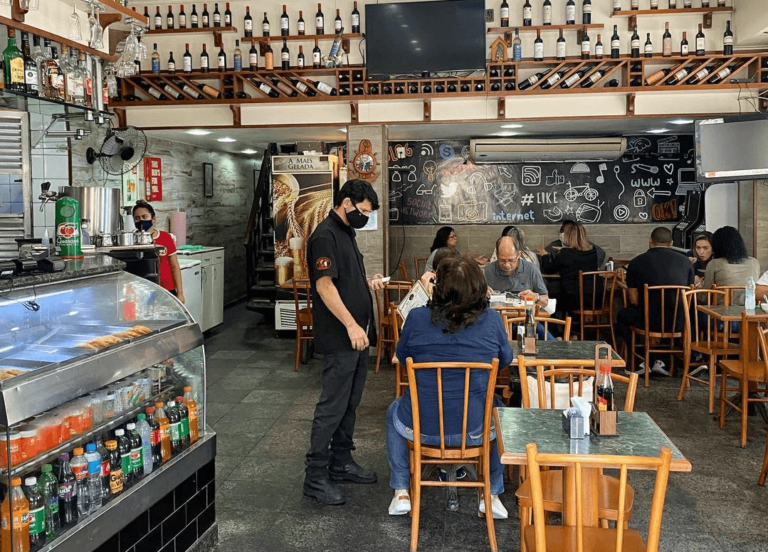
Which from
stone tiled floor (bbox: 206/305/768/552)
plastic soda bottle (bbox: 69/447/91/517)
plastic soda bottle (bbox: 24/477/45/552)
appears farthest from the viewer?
stone tiled floor (bbox: 206/305/768/552)

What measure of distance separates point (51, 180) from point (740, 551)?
5788 mm

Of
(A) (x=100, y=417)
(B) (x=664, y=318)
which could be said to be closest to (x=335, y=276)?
(A) (x=100, y=417)

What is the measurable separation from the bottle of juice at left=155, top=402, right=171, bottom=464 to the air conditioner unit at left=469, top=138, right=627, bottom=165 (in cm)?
708

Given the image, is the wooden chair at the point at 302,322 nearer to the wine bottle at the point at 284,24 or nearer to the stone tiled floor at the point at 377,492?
the stone tiled floor at the point at 377,492

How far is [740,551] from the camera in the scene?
3.39m

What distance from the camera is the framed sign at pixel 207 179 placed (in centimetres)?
1050

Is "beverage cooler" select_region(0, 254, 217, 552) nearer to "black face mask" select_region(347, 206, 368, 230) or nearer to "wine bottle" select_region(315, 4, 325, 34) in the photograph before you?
"black face mask" select_region(347, 206, 368, 230)

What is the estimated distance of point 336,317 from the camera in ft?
12.7

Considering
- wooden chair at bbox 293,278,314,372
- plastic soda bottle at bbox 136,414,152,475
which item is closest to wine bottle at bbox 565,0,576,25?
wooden chair at bbox 293,278,314,372

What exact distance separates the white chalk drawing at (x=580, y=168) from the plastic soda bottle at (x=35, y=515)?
28.6 ft

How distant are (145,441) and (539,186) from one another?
26.2 ft

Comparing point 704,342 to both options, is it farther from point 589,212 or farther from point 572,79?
point 589,212

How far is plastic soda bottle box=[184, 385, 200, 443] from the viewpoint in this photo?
10.9 feet

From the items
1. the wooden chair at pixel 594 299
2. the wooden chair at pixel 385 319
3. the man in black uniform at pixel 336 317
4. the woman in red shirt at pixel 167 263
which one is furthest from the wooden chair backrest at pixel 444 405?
the wooden chair at pixel 594 299
